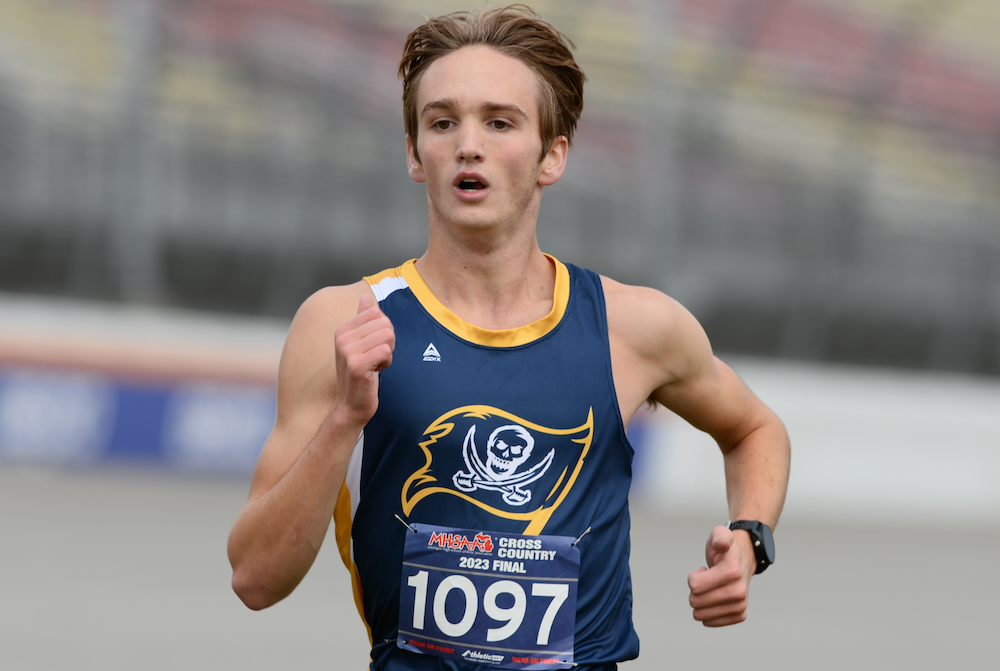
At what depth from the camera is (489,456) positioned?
2.28 meters

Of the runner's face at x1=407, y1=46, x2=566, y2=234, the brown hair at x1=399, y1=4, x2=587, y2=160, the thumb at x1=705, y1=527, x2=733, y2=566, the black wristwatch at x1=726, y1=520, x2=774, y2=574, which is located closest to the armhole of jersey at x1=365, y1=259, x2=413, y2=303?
the runner's face at x1=407, y1=46, x2=566, y2=234

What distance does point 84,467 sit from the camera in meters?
11.0

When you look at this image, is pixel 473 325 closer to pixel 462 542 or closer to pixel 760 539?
pixel 462 542

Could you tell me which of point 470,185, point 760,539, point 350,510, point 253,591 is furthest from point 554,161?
point 253,591

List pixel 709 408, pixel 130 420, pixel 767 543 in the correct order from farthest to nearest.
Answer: pixel 130 420 < pixel 709 408 < pixel 767 543

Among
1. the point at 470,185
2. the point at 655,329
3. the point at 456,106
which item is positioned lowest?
the point at 655,329

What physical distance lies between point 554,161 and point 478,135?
10.8 inches

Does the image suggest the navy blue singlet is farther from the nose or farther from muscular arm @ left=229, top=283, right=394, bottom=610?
the nose

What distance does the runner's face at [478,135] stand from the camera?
2326 mm

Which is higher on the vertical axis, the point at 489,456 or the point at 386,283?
the point at 386,283

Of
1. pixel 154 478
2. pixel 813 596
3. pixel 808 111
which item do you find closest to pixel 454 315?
pixel 813 596

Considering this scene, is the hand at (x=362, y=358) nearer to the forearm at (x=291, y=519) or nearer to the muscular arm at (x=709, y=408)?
the forearm at (x=291, y=519)

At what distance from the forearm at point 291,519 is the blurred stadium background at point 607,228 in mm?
7315

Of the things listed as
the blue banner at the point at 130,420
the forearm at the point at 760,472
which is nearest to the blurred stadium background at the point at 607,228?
the blue banner at the point at 130,420
